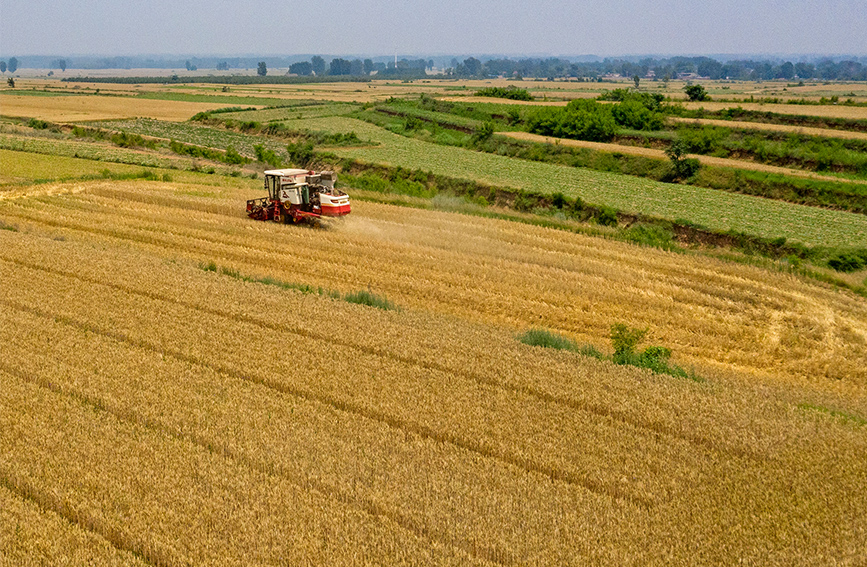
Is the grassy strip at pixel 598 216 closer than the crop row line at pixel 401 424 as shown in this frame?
No

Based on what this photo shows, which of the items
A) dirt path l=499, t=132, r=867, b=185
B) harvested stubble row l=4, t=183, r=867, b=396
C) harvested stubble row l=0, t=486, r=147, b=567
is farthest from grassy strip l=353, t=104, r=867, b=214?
harvested stubble row l=0, t=486, r=147, b=567

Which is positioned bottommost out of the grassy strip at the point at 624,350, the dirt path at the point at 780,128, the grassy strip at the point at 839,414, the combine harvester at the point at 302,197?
the grassy strip at the point at 839,414

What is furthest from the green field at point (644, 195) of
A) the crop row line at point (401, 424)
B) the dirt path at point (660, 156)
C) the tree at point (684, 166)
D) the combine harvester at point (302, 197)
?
the crop row line at point (401, 424)

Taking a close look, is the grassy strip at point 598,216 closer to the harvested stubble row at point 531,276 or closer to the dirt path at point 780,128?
the harvested stubble row at point 531,276

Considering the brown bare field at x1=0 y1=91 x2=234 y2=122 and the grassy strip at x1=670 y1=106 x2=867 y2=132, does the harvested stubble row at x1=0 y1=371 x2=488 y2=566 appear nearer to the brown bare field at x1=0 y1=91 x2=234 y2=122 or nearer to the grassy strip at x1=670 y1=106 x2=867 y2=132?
the grassy strip at x1=670 y1=106 x2=867 y2=132

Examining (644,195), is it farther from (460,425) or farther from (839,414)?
(460,425)

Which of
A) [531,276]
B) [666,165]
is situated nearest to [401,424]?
[531,276]
